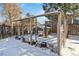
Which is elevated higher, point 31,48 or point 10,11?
point 10,11

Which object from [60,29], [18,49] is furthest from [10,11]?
[60,29]

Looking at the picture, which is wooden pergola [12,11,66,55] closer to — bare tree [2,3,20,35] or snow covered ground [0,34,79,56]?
snow covered ground [0,34,79,56]

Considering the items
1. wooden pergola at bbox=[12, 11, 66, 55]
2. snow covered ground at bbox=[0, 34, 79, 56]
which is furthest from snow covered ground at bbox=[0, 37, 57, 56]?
wooden pergola at bbox=[12, 11, 66, 55]

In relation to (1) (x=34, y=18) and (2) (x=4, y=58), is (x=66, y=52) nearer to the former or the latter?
(1) (x=34, y=18)

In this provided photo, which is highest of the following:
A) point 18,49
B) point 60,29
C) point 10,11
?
point 10,11

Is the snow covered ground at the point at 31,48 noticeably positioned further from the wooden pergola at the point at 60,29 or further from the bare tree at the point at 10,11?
the bare tree at the point at 10,11

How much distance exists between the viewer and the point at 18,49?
6.84 feet

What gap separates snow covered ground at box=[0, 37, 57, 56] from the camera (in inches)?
81.4

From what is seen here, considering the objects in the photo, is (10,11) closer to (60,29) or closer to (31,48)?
(31,48)

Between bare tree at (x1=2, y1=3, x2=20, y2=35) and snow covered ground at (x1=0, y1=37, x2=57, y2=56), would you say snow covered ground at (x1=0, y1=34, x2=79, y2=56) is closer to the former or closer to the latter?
snow covered ground at (x1=0, y1=37, x2=57, y2=56)

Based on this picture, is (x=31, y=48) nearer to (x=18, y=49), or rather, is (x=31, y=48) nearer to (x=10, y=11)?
(x=18, y=49)

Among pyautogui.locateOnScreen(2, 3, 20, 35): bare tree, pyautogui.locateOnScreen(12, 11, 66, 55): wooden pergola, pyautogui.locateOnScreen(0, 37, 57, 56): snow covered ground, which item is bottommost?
pyautogui.locateOnScreen(0, 37, 57, 56): snow covered ground

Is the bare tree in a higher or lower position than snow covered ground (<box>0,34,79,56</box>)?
higher

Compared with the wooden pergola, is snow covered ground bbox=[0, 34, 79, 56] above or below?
below
